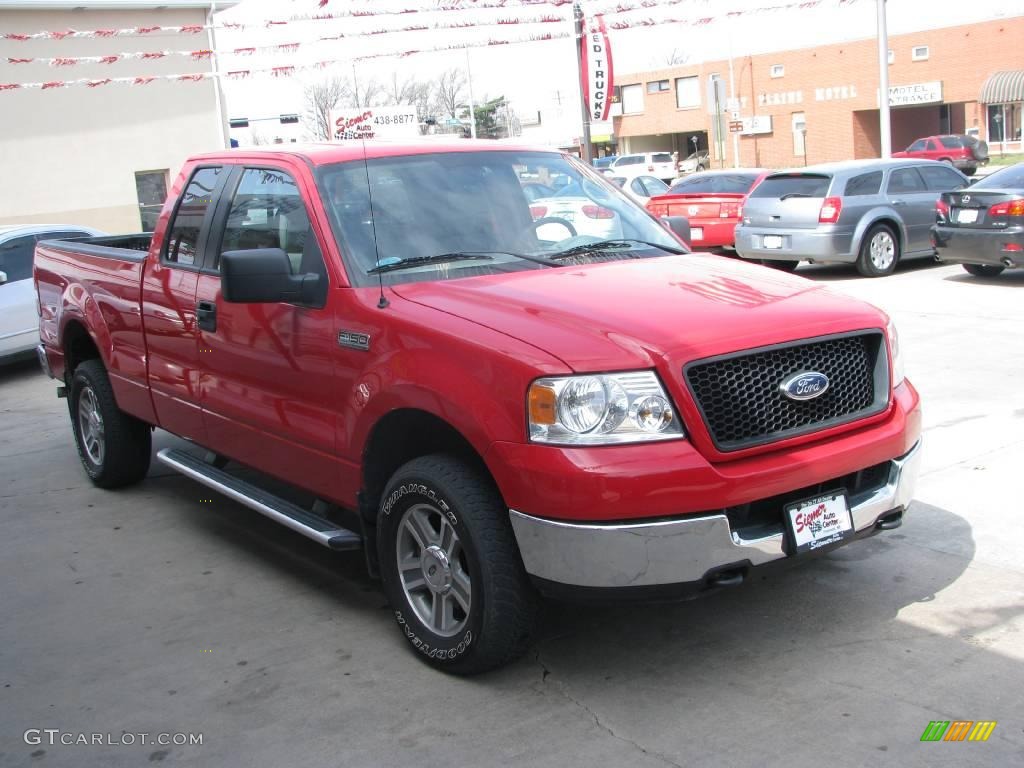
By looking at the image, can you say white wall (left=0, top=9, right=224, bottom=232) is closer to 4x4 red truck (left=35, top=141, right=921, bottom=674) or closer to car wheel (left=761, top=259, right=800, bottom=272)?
car wheel (left=761, top=259, right=800, bottom=272)

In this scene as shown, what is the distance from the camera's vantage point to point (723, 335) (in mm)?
3877

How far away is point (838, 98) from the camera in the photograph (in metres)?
58.7

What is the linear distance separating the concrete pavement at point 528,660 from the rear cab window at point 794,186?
29.8 ft

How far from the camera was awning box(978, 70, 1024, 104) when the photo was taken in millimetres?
50094

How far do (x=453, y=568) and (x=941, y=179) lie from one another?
13812 millimetres

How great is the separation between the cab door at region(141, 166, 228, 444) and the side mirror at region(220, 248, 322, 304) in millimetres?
1138

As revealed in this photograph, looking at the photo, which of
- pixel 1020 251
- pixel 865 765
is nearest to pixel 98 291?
pixel 865 765

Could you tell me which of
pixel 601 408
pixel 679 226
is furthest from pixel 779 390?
pixel 679 226

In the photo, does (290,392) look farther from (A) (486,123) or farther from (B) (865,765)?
(A) (486,123)

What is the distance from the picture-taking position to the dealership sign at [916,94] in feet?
179

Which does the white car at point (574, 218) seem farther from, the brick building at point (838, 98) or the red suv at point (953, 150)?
the brick building at point (838, 98)

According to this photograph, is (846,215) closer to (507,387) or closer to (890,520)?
(890,520)

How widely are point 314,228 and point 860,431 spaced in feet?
7.77

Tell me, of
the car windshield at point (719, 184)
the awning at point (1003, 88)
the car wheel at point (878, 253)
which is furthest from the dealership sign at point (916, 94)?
the car wheel at point (878, 253)
